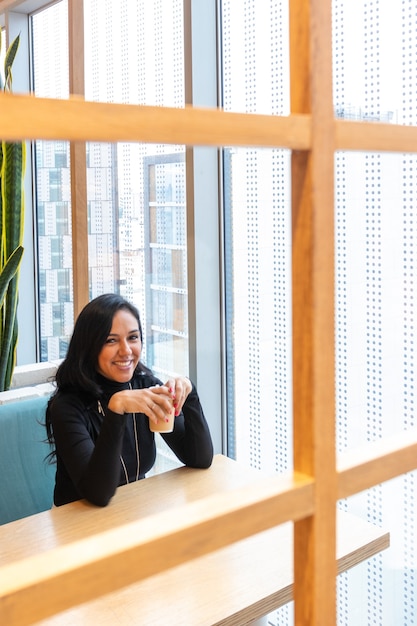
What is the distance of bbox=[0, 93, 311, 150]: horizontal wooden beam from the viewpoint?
0.37 m

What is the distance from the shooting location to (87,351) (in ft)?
6.06

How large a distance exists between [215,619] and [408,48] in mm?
1223

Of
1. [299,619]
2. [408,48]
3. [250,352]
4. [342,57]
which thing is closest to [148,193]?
[250,352]

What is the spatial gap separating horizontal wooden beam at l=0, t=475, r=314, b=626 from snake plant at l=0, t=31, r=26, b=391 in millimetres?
2142

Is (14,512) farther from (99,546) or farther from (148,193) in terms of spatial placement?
(99,546)

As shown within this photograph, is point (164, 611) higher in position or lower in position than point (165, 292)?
lower

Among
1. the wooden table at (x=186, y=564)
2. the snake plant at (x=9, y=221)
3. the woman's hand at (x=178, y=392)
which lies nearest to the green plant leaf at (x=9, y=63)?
the snake plant at (x=9, y=221)

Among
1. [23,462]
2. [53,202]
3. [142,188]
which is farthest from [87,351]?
[53,202]

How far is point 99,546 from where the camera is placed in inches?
16.5

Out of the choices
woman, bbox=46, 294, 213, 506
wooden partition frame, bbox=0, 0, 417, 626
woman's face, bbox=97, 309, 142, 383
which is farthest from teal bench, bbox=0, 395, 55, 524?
wooden partition frame, bbox=0, 0, 417, 626

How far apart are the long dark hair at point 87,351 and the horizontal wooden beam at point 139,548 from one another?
53.7 inches

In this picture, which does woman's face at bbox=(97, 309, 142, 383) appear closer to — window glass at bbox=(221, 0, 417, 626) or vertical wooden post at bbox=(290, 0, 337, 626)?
window glass at bbox=(221, 0, 417, 626)

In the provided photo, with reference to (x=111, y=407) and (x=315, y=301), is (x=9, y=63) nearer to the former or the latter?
(x=111, y=407)

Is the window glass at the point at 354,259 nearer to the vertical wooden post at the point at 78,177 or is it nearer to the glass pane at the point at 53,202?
the vertical wooden post at the point at 78,177
